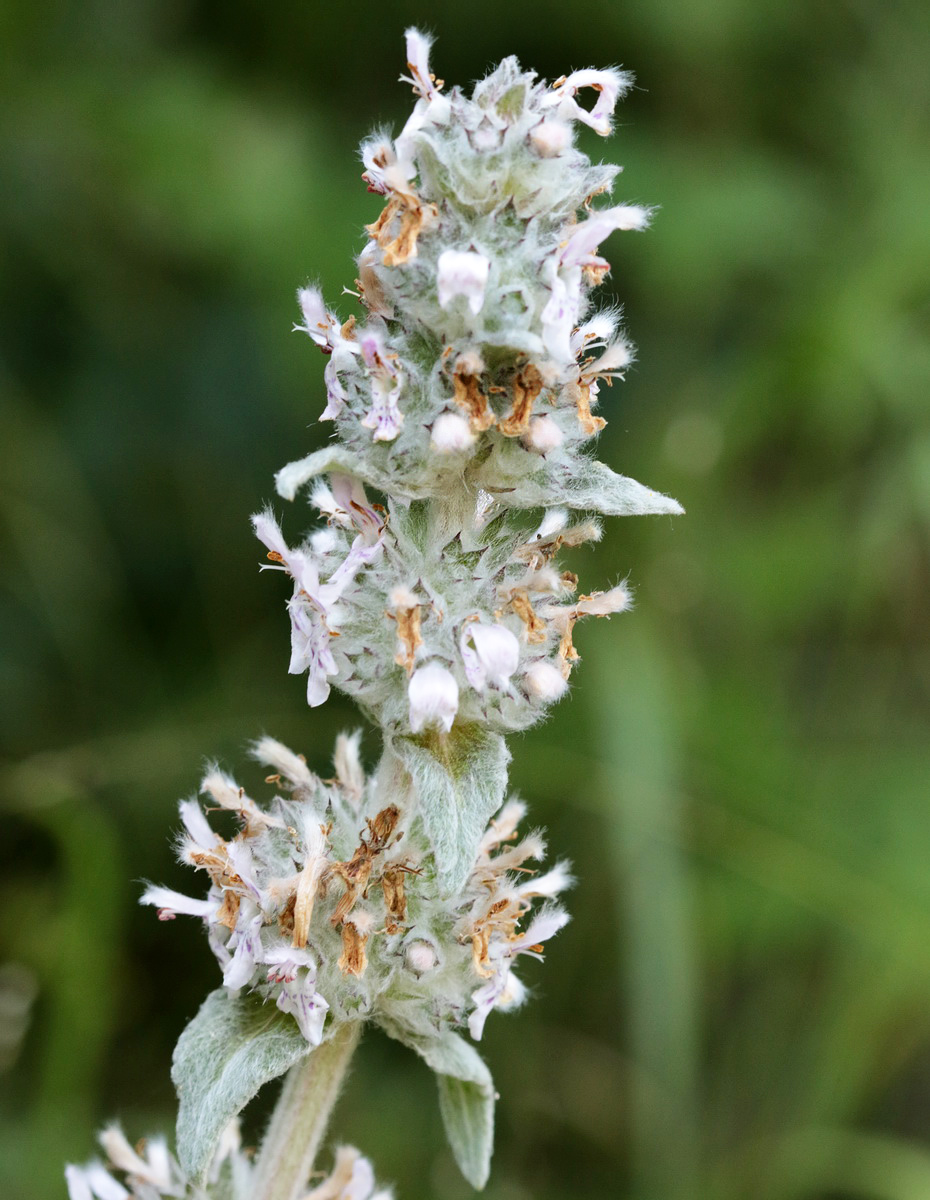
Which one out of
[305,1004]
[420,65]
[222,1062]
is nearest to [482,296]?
[420,65]

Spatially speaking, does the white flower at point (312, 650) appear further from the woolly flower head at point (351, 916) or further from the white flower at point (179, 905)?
the white flower at point (179, 905)

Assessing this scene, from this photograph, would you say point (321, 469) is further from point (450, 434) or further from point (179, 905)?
point (179, 905)

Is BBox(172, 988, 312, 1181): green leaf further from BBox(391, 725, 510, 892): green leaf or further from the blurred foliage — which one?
the blurred foliage

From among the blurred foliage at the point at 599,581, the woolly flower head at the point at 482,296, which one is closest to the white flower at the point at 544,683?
the woolly flower head at the point at 482,296

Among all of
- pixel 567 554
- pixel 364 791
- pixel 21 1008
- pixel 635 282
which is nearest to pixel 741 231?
pixel 635 282

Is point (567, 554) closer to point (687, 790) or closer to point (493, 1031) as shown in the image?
point (687, 790)

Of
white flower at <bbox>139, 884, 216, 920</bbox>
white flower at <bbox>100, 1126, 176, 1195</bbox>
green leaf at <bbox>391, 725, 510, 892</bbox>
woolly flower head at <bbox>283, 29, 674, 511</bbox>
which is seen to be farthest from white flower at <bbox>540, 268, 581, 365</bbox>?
white flower at <bbox>100, 1126, 176, 1195</bbox>
